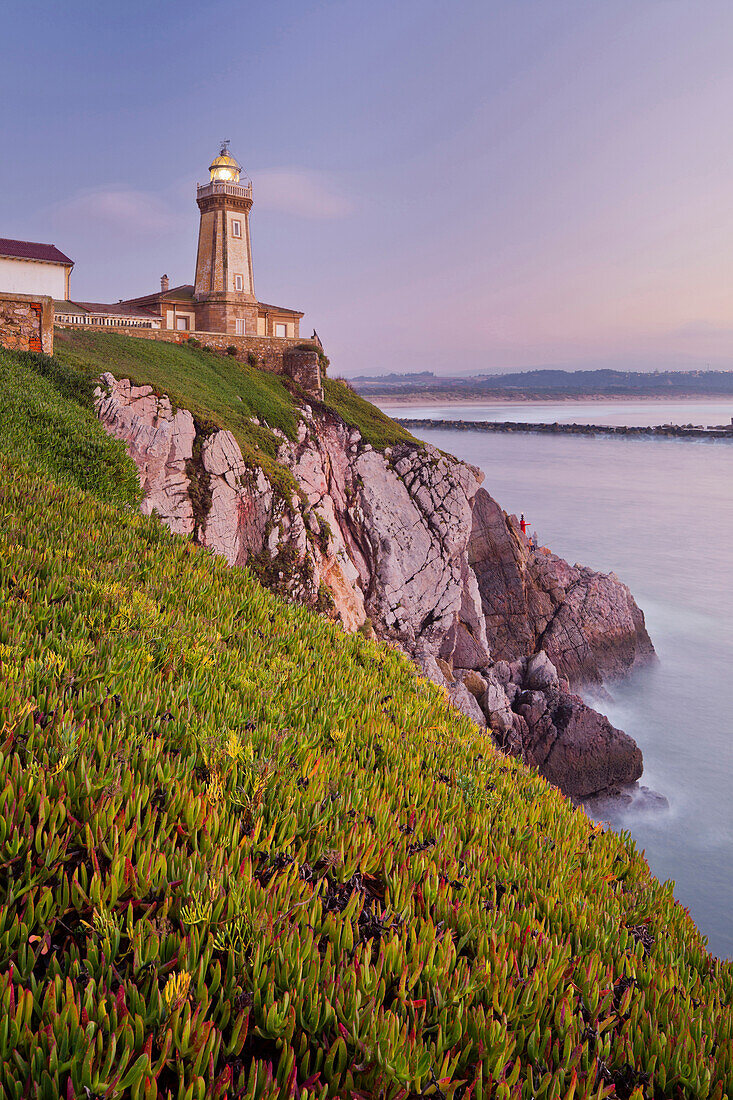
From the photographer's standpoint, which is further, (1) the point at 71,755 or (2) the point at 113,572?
(2) the point at 113,572

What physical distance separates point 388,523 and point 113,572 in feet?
80.6

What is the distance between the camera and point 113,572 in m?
6.17

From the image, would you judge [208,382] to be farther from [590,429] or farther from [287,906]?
[590,429]

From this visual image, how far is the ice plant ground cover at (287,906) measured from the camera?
2.08 m

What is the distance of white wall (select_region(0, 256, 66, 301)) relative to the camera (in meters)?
44.7

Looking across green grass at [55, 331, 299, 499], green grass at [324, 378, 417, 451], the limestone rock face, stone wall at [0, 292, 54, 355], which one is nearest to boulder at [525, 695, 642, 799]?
the limestone rock face

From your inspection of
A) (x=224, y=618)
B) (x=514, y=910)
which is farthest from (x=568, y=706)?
(x=514, y=910)

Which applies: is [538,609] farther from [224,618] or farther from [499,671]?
[224,618]

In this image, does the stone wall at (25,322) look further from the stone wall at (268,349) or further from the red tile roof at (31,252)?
the red tile roof at (31,252)

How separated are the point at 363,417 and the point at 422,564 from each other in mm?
12298

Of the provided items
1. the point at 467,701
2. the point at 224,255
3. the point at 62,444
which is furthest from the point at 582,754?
the point at 224,255

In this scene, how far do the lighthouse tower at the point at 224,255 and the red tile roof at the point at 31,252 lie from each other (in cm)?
1043

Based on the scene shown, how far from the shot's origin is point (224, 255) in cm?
4809

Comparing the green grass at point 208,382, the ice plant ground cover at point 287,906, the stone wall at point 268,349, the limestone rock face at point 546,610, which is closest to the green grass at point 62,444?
the ice plant ground cover at point 287,906
